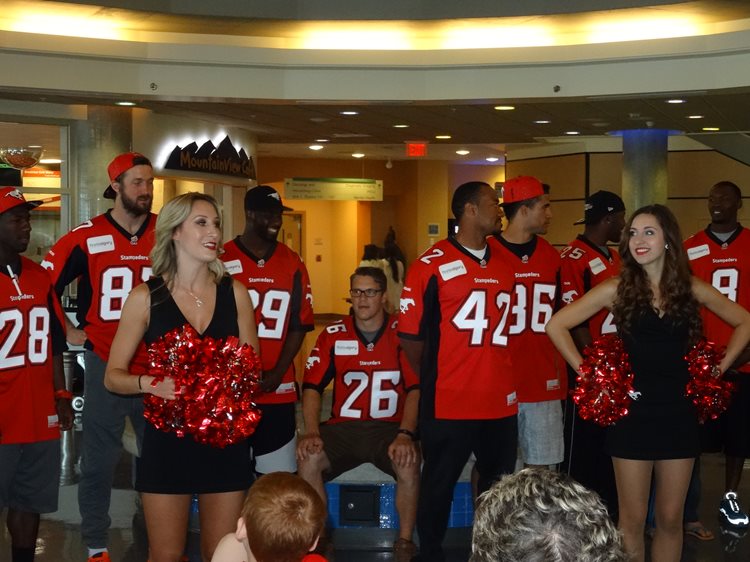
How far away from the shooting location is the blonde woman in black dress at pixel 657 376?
4.03 meters

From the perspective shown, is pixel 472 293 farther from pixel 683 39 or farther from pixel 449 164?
pixel 449 164

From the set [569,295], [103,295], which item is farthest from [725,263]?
[103,295]

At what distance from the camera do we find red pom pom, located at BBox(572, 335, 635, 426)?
4059 mm

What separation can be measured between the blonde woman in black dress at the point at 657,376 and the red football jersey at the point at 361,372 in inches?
60.6

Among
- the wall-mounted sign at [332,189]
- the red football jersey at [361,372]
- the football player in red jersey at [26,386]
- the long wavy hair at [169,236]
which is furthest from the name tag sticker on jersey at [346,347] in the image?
the wall-mounted sign at [332,189]

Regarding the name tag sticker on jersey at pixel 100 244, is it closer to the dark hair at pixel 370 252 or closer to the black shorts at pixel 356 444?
the black shorts at pixel 356 444

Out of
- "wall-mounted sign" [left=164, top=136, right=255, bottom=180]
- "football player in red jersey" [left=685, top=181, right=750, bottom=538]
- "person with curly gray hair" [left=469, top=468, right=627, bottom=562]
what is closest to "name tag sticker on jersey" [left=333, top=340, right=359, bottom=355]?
"football player in red jersey" [left=685, top=181, right=750, bottom=538]

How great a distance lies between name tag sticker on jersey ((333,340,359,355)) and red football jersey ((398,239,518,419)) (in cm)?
72

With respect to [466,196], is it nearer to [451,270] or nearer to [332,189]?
[451,270]

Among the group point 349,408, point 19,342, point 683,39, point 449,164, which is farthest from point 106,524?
point 449,164

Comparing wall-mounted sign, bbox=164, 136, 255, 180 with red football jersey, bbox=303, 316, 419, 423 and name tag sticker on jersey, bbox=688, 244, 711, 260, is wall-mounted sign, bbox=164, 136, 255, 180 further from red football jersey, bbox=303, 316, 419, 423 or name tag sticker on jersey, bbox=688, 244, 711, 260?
name tag sticker on jersey, bbox=688, 244, 711, 260

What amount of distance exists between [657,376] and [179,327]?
6.05 feet

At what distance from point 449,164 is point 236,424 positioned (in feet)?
64.5

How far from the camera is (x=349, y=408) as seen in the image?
5469 millimetres
